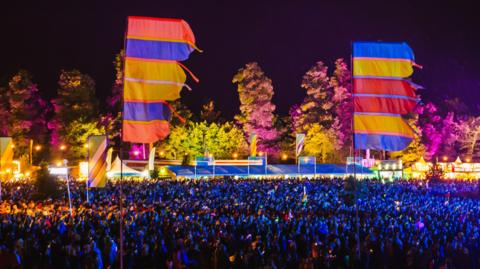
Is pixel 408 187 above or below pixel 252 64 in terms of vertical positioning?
below

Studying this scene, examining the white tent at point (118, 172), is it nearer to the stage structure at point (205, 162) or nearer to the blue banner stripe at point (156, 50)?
the stage structure at point (205, 162)

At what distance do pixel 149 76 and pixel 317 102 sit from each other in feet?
129

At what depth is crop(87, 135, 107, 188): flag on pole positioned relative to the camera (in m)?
16.7

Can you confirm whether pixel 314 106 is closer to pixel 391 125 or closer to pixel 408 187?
pixel 408 187

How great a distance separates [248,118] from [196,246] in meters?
35.9

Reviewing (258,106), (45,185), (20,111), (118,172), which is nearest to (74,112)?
(20,111)

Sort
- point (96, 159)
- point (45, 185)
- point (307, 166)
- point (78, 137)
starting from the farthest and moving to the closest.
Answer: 1. point (78, 137)
2. point (307, 166)
3. point (45, 185)
4. point (96, 159)

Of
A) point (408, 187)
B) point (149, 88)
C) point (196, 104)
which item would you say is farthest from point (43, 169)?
point (196, 104)

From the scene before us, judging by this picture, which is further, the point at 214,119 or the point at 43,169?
the point at 214,119

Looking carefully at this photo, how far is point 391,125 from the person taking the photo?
11.3m

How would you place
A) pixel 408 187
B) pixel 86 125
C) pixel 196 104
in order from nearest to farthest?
pixel 408 187 → pixel 86 125 → pixel 196 104

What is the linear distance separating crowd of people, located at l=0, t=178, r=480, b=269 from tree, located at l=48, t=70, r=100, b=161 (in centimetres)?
1733

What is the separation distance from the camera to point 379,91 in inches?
441

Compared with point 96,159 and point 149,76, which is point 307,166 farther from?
point 149,76
